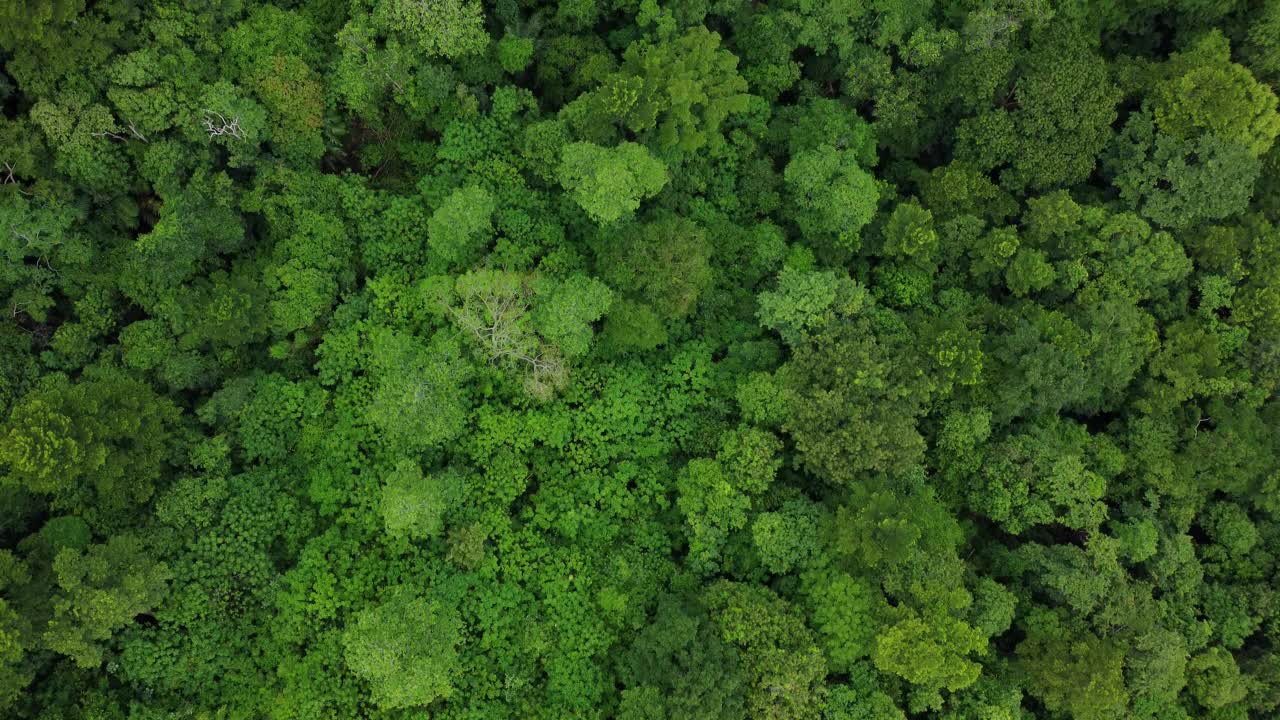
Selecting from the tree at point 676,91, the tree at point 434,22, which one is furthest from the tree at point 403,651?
the tree at point 434,22

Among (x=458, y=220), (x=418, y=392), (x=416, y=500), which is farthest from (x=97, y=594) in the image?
(x=458, y=220)

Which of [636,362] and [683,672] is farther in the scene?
[636,362]

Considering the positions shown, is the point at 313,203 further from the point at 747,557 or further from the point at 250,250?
the point at 747,557

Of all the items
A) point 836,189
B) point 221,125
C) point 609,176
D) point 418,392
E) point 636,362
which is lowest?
point 418,392

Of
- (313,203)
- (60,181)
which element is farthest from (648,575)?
(60,181)

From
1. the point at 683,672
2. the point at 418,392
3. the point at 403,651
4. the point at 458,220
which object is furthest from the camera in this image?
the point at 458,220

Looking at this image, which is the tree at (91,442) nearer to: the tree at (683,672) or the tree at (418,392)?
the tree at (418,392)

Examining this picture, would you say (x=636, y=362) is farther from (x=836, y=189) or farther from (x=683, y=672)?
(x=683, y=672)

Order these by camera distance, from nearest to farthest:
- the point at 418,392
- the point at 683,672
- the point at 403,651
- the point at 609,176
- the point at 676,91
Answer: the point at 403,651 < the point at 683,672 < the point at 418,392 < the point at 609,176 < the point at 676,91
